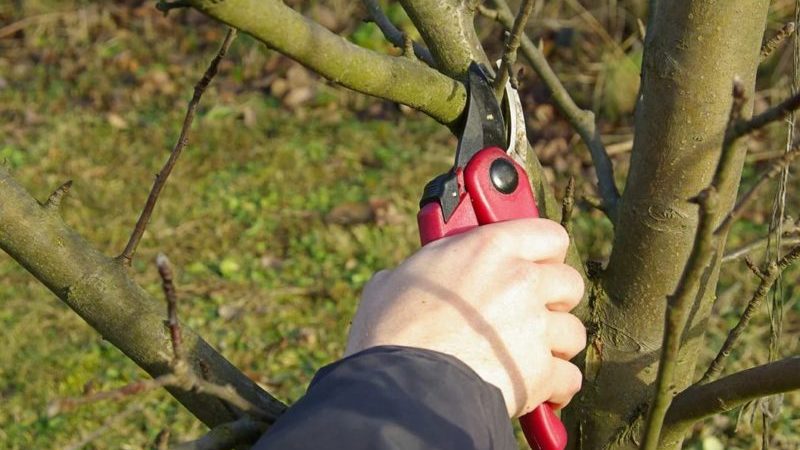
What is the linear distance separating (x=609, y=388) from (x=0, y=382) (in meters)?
2.19

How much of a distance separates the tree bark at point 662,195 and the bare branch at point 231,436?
61 cm

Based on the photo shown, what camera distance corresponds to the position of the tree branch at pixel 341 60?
1009mm

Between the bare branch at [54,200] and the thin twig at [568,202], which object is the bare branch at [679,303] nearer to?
the thin twig at [568,202]

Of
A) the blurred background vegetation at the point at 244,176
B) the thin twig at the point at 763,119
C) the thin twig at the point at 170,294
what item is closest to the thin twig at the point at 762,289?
the thin twig at the point at 763,119

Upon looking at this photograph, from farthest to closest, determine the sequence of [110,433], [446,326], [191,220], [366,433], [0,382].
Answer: [191,220]
[0,382]
[110,433]
[446,326]
[366,433]

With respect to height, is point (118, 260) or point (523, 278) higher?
point (523, 278)

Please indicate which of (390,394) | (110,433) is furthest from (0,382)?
(390,394)

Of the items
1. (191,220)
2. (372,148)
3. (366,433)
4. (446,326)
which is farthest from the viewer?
(372,148)

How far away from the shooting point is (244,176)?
4168 mm

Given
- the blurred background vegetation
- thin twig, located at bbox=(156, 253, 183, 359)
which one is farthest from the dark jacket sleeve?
the blurred background vegetation

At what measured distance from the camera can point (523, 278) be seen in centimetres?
124

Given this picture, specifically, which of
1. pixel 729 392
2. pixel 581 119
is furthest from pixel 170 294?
pixel 581 119

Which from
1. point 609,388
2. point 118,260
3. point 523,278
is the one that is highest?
point 523,278

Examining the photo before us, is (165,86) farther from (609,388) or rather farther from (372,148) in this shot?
(609,388)
